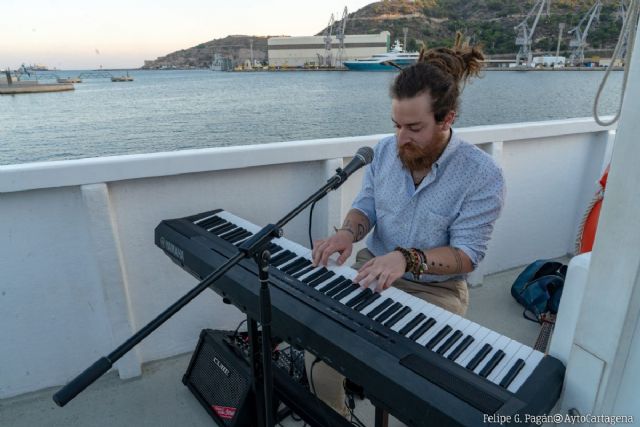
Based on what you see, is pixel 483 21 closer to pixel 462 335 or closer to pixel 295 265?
pixel 295 265

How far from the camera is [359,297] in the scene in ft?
3.85

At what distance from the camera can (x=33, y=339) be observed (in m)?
1.90

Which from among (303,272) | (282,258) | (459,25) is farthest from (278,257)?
(459,25)

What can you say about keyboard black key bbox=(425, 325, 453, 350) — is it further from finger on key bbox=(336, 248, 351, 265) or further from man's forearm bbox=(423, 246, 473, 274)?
finger on key bbox=(336, 248, 351, 265)

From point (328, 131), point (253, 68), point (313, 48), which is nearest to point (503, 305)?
point (328, 131)

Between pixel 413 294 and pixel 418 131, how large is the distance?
0.60 metres

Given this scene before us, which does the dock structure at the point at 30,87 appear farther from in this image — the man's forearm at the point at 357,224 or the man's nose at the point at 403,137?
the man's nose at the point at 403,137

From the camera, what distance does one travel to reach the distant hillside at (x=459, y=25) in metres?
4.16

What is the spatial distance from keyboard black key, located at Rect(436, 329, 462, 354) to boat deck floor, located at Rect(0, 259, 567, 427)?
91cm

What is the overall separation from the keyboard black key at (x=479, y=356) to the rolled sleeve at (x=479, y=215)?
1.51 feet

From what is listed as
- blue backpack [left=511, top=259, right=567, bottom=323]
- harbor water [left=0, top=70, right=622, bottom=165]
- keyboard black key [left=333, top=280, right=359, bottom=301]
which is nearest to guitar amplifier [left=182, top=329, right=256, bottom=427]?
keyboard black key [left=333, top=280, right=359, bottom=301]

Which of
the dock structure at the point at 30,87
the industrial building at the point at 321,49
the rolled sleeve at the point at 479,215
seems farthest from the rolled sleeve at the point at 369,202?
the industrial building at the point at 321,49

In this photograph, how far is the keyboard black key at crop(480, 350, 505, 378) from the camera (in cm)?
89

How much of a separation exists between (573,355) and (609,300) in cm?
16
